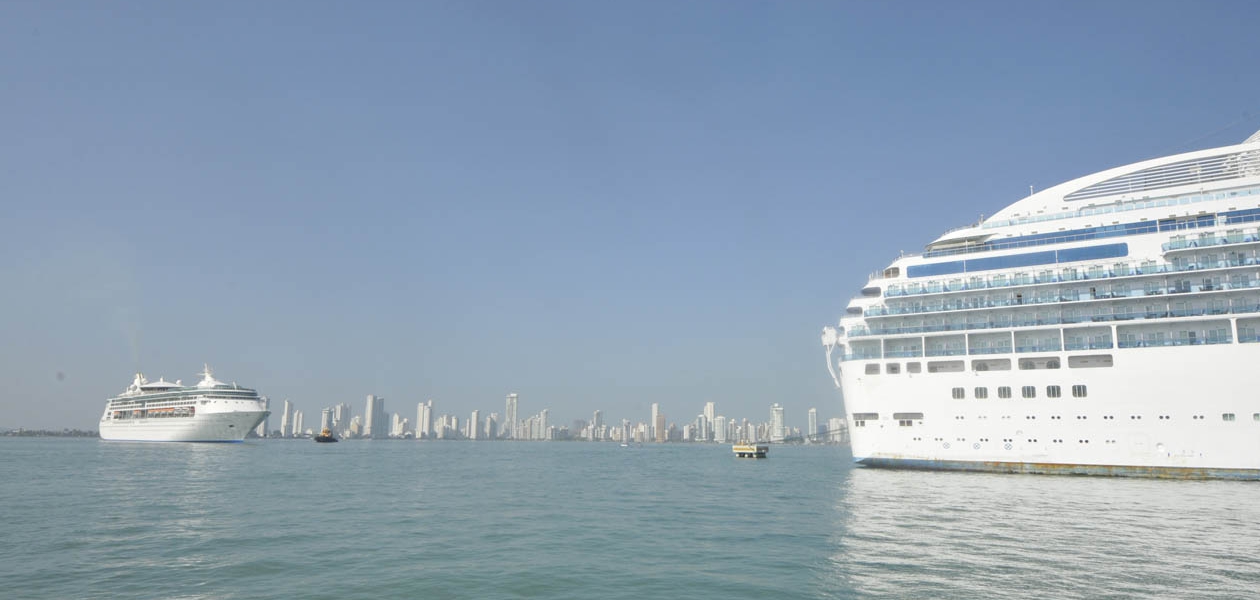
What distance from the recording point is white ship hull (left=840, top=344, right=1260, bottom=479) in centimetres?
3338

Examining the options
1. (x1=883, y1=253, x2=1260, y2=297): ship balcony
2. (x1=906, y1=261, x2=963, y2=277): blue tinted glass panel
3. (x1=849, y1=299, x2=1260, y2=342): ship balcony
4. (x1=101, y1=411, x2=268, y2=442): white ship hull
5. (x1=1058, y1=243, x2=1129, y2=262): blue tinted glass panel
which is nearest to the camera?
(x1=849, y1=299, x2=1260, y2=342): ship balcony

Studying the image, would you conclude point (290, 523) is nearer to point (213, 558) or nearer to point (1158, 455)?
point (213, 558)

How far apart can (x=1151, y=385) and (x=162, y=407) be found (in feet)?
386

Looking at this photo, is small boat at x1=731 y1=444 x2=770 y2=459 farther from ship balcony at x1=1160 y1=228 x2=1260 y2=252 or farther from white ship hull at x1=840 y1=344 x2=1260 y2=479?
ship balcony at x1=1160 y1=228 x2=1260 y2=252

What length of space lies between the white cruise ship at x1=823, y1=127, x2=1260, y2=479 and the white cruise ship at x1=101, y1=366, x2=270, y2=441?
8683cm

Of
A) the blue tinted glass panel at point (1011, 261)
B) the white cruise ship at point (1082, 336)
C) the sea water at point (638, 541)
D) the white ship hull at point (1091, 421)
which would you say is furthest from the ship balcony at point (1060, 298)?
the sea water at point (638, 541)

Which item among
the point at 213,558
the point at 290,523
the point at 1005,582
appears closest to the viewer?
the point at 1005,582

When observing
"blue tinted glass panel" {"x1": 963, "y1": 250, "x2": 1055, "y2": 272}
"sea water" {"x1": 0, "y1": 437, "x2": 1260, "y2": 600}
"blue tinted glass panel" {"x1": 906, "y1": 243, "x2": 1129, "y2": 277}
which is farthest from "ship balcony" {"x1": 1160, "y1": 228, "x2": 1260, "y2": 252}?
"sea water" {"x1": 0, "y1": 437, "x2": 1260, "y2": 600}

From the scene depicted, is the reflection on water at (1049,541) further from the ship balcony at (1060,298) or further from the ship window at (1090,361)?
the ship balcony at (1060,298)

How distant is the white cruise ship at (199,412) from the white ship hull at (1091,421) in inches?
3514

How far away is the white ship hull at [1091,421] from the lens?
3338cm

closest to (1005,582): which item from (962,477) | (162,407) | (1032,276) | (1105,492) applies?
(1105,492)

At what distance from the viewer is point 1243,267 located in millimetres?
35094

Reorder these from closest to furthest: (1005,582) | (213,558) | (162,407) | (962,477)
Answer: (1005,582)
(213,558)
(962,477)
(162,407)
